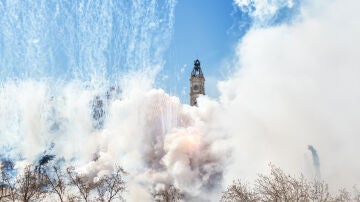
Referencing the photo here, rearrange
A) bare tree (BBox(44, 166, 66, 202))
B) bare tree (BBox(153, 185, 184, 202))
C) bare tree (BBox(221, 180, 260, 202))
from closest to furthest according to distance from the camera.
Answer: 1. bare tree (BBox(221, 180, 260, 202))
2. bare tree (BBox(44, 166, 66, 202))
3. bare tree (BBox(153, 185, 184, 202))

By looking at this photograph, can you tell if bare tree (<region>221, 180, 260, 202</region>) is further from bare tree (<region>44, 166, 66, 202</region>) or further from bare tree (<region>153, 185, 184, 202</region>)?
bare tree (<region>153, 185, 184, 202</region>)

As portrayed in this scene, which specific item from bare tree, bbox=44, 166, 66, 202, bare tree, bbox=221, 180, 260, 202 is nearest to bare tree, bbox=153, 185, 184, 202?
bare tree, bbox=44, 166, 66, 202

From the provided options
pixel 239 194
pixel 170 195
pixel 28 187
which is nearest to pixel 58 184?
pixel 28 187

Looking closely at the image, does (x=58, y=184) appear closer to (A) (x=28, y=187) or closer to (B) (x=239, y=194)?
(A) (x=28, y=187)

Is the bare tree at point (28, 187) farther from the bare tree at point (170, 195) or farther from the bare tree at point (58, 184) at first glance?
the bare tree at point (170, 195)

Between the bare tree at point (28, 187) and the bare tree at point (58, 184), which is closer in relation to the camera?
the bare tree at point (28, 187)

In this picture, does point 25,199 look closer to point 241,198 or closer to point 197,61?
point 241,198

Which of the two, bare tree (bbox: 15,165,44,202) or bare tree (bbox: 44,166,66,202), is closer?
bare tree (bbox: 15,165,44,202)

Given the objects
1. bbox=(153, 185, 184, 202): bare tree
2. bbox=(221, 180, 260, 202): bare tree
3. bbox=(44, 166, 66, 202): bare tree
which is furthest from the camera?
bbox=(153, 185, 184, 202): bare tree

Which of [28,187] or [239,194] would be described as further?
[28,187]

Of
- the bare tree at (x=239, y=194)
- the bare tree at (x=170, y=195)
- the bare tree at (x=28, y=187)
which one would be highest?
the bare tree at (x=170, y=195)

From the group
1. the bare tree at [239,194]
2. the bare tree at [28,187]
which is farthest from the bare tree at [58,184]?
the bare tree at [239,194]

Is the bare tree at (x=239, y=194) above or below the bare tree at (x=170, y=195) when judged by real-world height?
below

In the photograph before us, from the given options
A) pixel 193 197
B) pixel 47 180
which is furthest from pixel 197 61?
pixel 47 180
